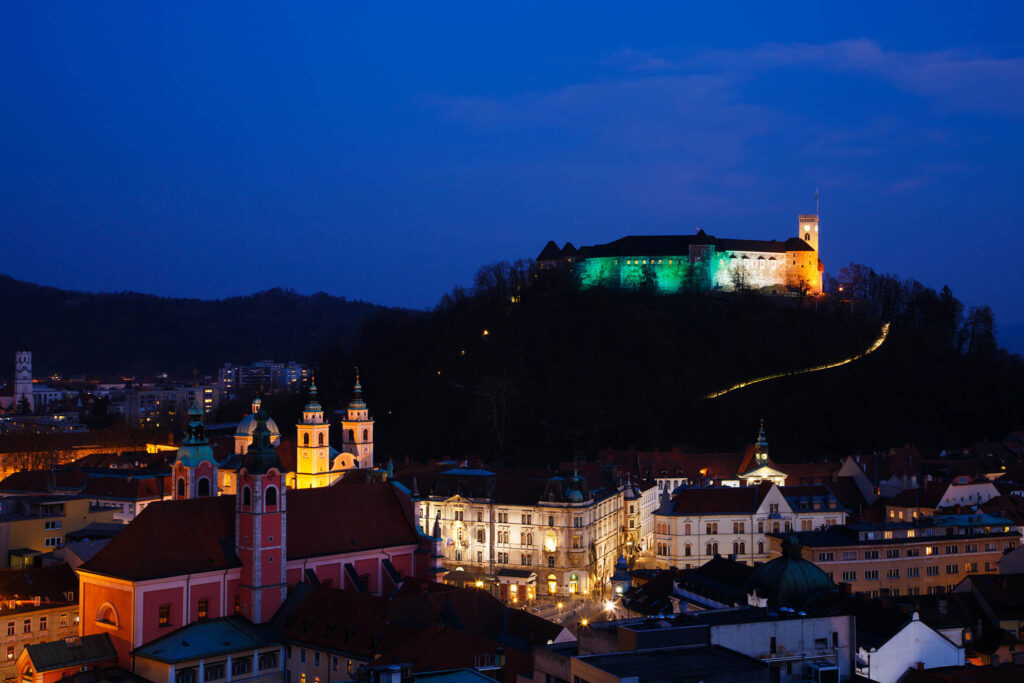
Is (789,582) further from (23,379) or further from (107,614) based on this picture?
(23,379)

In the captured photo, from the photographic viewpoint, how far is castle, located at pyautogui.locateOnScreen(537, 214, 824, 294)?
103m

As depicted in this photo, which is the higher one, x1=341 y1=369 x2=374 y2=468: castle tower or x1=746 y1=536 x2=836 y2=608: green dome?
x1=341 y1=369 x2=374 y2=468: castle tower

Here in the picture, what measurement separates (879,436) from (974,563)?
3928cm

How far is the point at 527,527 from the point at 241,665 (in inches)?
910

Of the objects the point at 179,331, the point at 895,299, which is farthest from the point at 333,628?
the point at 179,331

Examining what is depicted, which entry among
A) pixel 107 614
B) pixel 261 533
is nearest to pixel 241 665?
pixel 261 533

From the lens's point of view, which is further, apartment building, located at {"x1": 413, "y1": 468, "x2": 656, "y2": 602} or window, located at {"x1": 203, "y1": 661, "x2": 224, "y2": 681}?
apartment building, located at {"x1": 413, "y1": 468, "x2": 656, "y2": 602}

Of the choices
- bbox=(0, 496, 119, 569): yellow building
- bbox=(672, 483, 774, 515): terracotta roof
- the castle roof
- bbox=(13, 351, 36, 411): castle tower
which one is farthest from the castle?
bbox=(13, 351, 36, 411): castle tower

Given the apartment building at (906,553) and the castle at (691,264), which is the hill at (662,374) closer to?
the castle at (691,264)

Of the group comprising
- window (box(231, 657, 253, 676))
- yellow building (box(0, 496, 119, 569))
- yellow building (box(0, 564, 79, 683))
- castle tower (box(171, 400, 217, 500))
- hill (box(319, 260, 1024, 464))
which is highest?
hill (box(319, 260, 1024, 464))

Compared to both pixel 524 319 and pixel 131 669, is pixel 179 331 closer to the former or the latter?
pixel 524 319

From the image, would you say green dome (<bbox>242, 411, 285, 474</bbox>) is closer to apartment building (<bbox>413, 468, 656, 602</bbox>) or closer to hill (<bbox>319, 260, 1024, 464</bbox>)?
apartment building (<bbox>413, 468, 656, 602</bbox>)

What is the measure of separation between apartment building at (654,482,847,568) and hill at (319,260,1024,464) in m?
24.8

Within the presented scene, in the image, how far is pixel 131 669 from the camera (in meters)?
34.0
